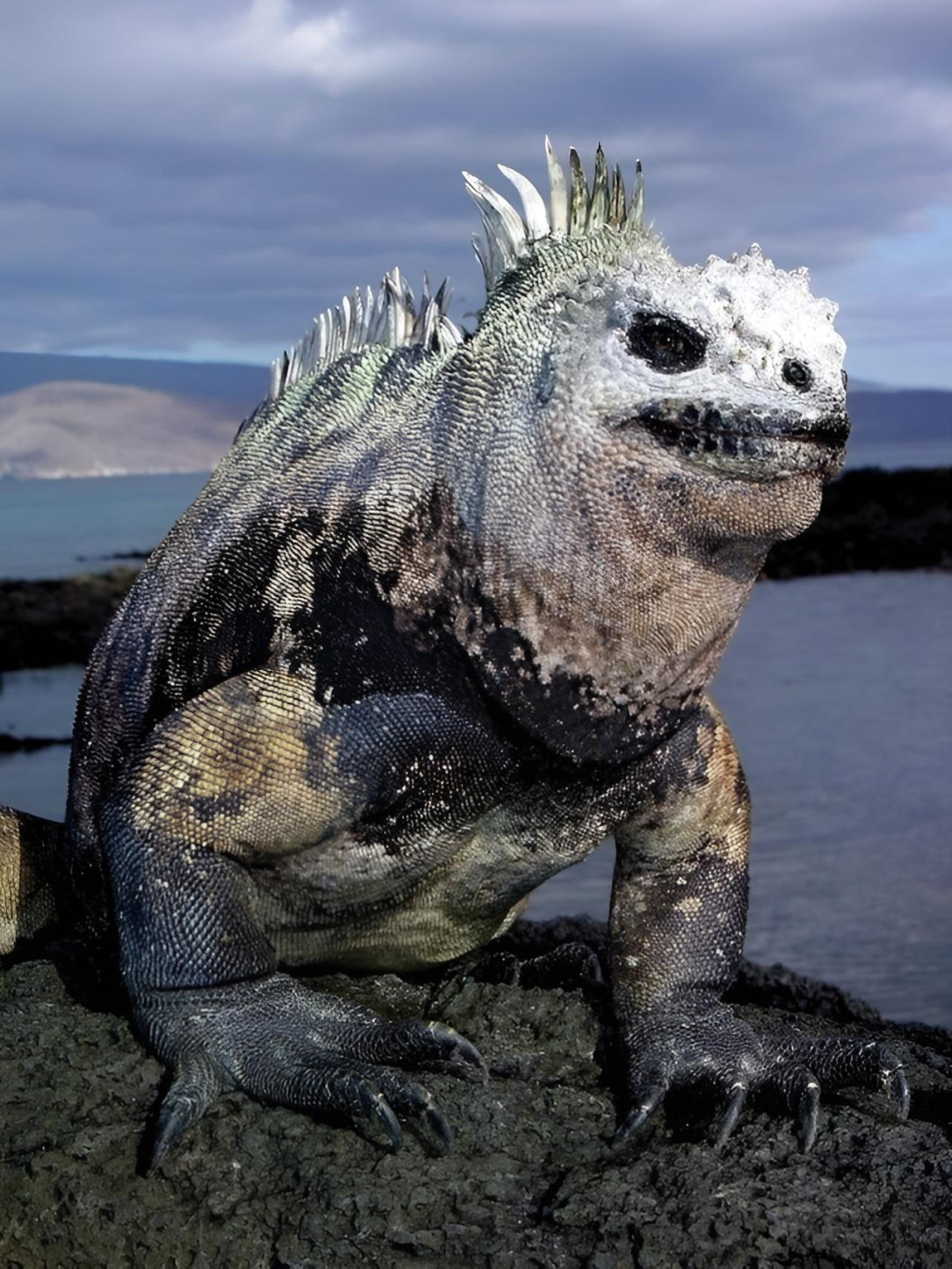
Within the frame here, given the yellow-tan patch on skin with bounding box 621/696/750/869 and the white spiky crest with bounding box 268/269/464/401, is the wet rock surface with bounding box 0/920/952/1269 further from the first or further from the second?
the white spiky crest with bounding box 268/269/464/401

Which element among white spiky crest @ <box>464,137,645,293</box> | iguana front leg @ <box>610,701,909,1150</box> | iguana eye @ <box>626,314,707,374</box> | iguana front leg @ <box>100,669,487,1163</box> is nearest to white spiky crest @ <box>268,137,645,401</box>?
white spiky crest @ <box>464,137,645,293</box>

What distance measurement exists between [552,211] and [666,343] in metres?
0.51

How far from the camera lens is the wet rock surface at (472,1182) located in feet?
10.5

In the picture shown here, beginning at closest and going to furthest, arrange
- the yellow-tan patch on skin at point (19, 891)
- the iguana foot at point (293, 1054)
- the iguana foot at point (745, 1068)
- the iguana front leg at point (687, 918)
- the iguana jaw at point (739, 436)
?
the iguana jaw at point (739, 436) < the iguana foot at point (293, 1054) < the iguana foot at point (745, 1068) < the iguana front leg at point (687, 918) < the yellow-tan patch on skin at point (19, 891)

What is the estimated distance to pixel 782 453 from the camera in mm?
3348

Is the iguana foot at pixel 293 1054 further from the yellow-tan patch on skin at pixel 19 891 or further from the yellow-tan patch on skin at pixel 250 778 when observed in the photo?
the yellow-tan patch on skin at pixel 19 891

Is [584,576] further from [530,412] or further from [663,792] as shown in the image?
[663,792]

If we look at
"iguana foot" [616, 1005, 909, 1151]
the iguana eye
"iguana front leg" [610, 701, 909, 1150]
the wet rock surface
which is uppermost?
the iguana eye

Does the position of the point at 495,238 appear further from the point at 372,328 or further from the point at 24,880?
the point at 24,880

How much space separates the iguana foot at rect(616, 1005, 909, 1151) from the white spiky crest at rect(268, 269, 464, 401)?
166 cm

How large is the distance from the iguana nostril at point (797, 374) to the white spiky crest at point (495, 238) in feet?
1.66

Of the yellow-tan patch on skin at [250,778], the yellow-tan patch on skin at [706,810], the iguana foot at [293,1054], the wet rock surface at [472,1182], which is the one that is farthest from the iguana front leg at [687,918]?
the yellow-tan patch on skin at [250,778]

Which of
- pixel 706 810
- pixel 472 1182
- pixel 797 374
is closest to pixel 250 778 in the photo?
pixel 472 1182

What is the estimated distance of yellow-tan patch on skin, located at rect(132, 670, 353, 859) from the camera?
372 cm
